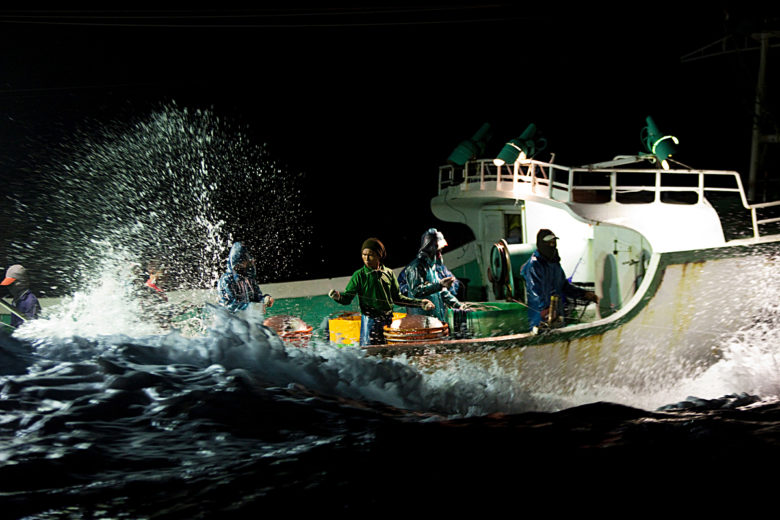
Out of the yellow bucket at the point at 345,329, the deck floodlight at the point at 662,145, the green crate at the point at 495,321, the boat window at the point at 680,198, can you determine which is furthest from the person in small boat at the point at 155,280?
the deck floodlight at the point at 662,145

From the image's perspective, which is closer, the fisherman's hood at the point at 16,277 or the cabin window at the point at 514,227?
the fisherman's hood at the point at 16,277

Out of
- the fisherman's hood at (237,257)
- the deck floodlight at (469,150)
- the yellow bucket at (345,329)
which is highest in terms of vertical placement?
the deck floodlight at (469,150)

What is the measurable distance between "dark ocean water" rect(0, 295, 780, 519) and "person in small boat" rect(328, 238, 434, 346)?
0.40 meters

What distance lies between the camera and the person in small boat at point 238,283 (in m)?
8.51

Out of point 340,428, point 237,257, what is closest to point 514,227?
point 237,257

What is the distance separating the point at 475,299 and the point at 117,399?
22.0ft

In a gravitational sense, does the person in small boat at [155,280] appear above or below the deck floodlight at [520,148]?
below

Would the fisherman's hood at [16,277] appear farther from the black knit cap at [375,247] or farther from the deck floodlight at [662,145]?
the deck floodlight at [662,145]

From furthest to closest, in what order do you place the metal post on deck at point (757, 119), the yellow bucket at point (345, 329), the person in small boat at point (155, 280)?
the person in small boat at point (155, 280) → the metal post on deck at point (757, 119) → the yellow bucket at point (345, 329)

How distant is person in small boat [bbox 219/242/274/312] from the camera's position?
335 inches

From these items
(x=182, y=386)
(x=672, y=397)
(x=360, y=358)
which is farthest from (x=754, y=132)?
(x=182, y=386)

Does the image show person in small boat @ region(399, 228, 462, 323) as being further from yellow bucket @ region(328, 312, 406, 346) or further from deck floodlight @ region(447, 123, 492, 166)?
deck floodlight @ region(447, 123, 492, 166)

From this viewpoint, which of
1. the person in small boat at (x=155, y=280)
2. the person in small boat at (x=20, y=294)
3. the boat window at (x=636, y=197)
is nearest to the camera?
the boat window at (x=636, y=197)

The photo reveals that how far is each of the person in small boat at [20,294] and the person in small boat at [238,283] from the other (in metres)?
3.01
